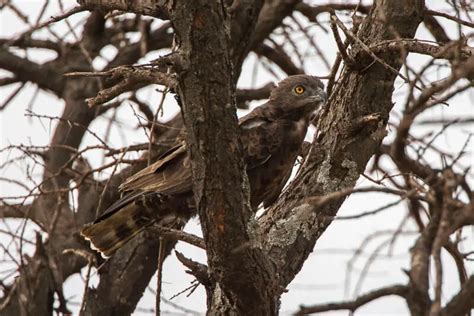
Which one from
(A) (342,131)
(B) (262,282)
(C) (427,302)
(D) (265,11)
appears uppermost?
(D) (265,11)

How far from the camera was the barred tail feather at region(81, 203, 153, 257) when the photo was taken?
6.18 m

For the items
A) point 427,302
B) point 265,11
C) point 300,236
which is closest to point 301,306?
point 427,302

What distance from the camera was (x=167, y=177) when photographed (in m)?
6.15

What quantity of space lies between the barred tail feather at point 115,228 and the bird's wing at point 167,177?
0.14 m

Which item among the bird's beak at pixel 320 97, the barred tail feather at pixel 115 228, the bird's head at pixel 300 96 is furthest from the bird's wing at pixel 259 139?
the barred tail feather at pixel 115 228

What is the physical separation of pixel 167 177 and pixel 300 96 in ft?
3.77

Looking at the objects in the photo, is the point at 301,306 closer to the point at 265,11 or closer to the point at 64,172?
the point at 64,172

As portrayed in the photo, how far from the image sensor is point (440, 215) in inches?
129

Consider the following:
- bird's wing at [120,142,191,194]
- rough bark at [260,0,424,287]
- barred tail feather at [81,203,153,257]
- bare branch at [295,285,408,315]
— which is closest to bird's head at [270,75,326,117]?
bird's wing at [120,142,191,194]

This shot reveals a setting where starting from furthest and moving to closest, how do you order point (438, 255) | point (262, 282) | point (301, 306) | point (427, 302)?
1. point (262, 282)
2. point (301, 306)
3. point (427, 302)
4. point (438, 255)

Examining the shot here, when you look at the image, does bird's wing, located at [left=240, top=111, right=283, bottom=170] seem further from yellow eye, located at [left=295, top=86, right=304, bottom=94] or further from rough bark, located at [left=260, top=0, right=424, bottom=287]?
rough bark, located at [left=260, top=0, right=424, bottom=287]

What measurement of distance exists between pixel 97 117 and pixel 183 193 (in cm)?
232

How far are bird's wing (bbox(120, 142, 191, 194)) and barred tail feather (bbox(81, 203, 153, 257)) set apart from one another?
0.14 metres

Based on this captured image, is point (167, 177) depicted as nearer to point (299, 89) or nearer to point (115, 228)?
point (115, 228)
